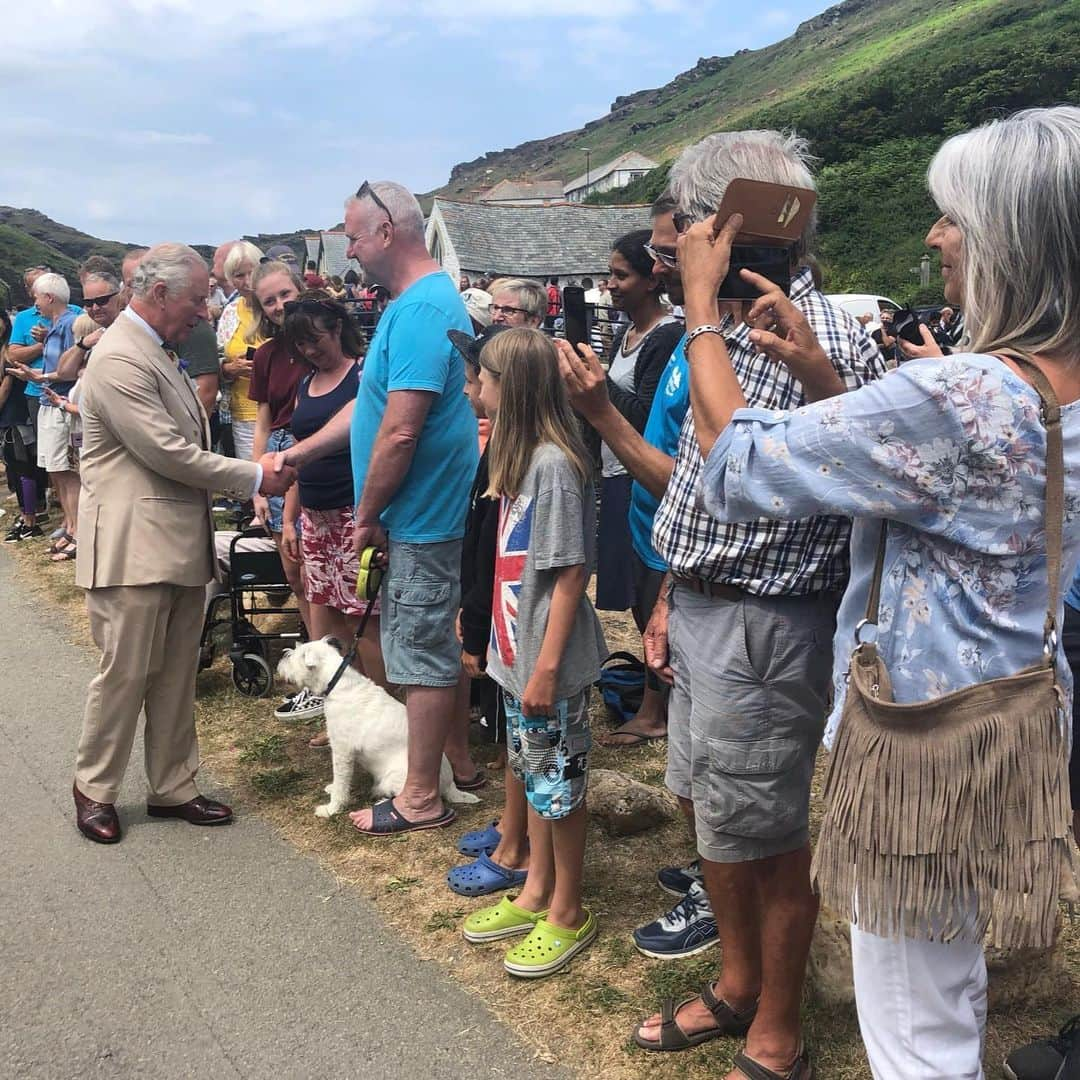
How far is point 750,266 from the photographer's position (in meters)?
2.13

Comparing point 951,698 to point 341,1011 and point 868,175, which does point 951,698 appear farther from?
point 868,175

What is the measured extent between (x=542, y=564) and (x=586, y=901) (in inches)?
51.0

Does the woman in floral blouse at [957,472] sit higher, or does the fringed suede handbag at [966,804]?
the woman in floral blouse at [957,472]

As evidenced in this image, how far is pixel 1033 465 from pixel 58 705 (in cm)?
548

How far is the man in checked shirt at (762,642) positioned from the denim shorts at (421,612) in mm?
1637

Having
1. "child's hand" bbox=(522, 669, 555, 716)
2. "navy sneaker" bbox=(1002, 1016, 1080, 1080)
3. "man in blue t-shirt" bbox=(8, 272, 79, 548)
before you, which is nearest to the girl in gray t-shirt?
"child's hand" bbox=(522, 669, 555, 716)

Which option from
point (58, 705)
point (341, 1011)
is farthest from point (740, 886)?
point (58, 705)

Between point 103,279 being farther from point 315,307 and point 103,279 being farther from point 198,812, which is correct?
point 198,812

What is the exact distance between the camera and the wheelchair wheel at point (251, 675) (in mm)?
5609

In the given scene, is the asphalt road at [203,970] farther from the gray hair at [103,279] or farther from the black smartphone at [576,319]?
the gray hair at [103,279]

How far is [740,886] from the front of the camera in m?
2.53

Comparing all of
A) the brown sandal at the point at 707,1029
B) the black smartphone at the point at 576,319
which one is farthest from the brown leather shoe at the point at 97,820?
the black smartphone at the point at 576,319

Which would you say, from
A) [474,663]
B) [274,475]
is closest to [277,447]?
[274,475]

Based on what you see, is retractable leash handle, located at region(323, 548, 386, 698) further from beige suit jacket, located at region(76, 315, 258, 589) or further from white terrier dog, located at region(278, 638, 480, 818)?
beige suit jacket, located at region(76, 315, 258, 589)
